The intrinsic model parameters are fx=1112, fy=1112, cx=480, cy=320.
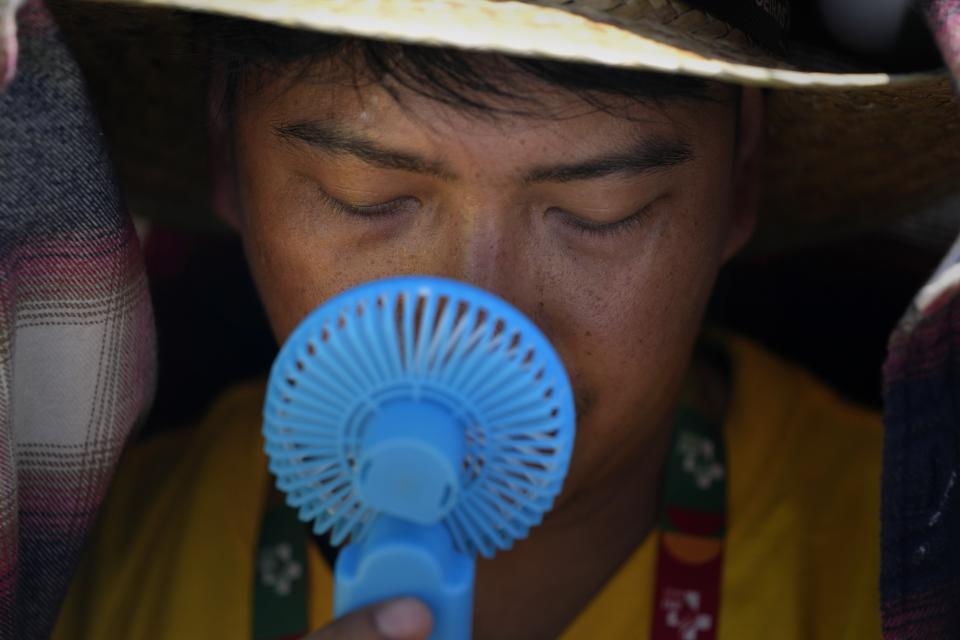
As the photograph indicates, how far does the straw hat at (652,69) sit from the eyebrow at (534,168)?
9 centimetres

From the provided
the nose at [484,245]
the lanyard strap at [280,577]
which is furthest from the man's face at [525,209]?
the lanyard strap at [280,577]

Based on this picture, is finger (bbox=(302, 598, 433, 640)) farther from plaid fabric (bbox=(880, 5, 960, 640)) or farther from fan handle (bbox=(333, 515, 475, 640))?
plaid fabric (bbox=(880, 5, 960, 640))

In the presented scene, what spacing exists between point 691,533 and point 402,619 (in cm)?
63

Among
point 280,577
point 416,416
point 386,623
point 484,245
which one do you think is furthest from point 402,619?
point 280,577

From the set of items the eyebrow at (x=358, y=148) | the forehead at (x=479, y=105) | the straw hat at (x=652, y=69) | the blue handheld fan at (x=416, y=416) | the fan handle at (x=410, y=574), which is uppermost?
the straw hat at (x=652, y=69)

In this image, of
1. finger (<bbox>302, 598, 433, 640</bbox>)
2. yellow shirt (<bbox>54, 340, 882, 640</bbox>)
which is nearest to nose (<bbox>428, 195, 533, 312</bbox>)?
finger (<bbox>302, 598, 433, 640</bbox>)

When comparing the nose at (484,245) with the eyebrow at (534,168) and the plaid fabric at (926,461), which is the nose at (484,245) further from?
the plaid fabric at (926,461)

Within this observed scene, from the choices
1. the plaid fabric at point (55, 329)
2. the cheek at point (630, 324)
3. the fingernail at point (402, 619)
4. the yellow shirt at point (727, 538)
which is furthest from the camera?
the yellow shirt at point (727, 538)

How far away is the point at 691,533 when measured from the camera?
1323mm

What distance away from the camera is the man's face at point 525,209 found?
3.06 feet

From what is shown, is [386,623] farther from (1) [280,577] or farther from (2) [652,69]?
(1) [280,577]

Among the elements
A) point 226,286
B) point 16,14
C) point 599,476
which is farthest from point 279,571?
point 16,14

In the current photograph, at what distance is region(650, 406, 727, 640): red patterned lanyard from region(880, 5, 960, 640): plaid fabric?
35 cm

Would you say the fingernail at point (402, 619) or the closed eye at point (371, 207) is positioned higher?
the closed eye at point (371, 207)
